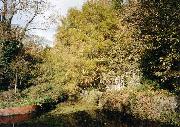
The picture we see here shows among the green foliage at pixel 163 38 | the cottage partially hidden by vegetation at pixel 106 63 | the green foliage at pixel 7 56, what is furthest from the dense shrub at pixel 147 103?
the green foliage at pixel 7 56

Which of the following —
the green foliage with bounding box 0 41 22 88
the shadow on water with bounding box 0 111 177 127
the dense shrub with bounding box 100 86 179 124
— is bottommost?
the shadow on water with bounding box 0 111 177 127

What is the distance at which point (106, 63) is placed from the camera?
2616 centimetres

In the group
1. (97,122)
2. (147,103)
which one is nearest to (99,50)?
(147,103)

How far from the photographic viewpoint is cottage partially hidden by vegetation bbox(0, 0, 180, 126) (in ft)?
65.2

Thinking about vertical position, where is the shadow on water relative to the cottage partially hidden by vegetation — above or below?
below

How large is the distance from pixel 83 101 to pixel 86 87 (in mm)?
1152

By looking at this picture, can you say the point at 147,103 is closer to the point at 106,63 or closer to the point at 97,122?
the point at 97,122

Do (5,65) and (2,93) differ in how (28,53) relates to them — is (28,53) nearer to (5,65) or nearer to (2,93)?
(5,65)

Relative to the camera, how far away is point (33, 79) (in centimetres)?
3123

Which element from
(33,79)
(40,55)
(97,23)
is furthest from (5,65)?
(97,23)

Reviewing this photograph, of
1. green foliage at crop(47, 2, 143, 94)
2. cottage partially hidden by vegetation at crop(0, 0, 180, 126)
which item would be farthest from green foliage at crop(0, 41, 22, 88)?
green foliage at crop(47, 2, 143, 94)

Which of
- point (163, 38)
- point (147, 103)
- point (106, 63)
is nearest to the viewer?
point (147, 103)

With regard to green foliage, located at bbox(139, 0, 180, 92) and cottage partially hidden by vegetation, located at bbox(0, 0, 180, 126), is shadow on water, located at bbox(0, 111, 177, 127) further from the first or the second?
green foliage, located at bbox(139, 0, 180, 92)

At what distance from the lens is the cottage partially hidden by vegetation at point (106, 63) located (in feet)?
65.2
